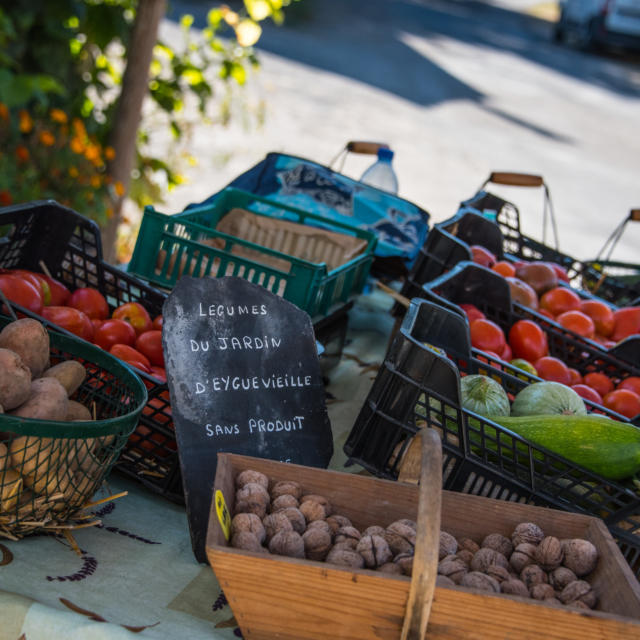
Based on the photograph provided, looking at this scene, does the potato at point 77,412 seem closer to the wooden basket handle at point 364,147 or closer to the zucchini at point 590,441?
the zucchini at point 590,441

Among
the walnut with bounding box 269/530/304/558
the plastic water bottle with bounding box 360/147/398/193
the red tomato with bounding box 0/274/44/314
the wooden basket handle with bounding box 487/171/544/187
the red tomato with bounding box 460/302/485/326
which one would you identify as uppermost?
the wooden basket handle with bounding box 487/171/544/187

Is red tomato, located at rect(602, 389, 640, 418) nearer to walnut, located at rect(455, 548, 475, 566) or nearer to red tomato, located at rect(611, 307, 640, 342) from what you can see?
red tomato, located at rect(611, 307, 640, 342)

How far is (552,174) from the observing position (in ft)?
32.6

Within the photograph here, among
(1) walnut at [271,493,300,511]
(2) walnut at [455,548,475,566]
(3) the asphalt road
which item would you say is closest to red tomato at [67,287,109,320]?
(1) walnut at [271,493,300,511]

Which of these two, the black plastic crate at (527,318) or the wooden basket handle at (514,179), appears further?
the wooden basket handle at (514,179)

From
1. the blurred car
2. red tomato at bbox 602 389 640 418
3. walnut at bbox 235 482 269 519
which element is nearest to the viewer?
walnut at bbox 235 482 269 519

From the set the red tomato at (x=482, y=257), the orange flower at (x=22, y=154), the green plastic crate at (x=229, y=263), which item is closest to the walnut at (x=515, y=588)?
the green plastic crate at (x=229, y=263)

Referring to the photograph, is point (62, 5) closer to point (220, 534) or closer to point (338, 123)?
point (220, 534)

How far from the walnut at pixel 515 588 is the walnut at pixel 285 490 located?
361mm

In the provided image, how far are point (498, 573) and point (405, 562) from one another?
0.54 ft

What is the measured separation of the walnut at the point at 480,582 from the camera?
3.80 feet

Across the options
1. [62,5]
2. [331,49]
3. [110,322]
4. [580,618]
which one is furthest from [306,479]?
[331,49]

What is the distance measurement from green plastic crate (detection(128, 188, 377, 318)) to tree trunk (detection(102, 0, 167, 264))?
1.77m

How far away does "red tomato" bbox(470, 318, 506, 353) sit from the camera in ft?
7.09
